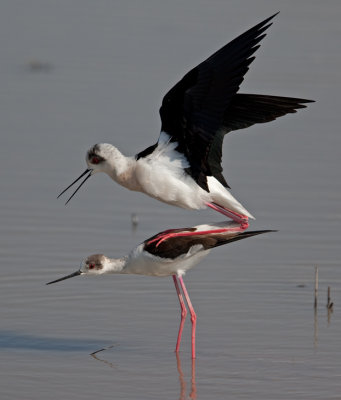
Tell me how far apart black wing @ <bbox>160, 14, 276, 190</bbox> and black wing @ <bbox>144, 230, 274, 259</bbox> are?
21.3 inches

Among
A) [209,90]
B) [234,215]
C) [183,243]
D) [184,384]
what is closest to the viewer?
[184,384]

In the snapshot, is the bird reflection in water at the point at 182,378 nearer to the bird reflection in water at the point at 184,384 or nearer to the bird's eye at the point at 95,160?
the bird reflection in water at the point at 184,384

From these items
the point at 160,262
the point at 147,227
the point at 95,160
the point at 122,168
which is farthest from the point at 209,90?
the point at 147,227

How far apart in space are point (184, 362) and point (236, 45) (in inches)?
65.3

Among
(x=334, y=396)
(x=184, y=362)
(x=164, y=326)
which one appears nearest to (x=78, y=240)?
(x=164, y=326)

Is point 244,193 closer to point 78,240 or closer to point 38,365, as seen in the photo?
point 78,240

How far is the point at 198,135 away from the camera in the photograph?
6.75 metres

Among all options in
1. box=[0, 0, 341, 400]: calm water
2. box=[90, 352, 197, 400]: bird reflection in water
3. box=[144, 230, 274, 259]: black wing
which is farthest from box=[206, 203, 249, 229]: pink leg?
box=[90, 352, 197, 400]: bird reflection in water

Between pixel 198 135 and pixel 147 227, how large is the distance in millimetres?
1576

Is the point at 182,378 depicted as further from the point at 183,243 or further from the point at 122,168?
the point at 122,168

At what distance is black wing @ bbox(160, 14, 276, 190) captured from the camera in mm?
6566

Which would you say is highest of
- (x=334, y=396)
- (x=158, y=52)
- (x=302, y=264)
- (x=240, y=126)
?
(x=158, y=52)

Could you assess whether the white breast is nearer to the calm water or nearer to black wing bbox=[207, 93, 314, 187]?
the calm water

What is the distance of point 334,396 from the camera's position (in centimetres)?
595
